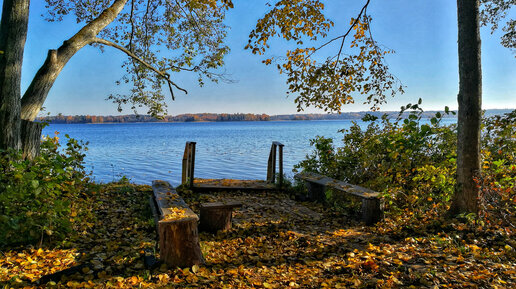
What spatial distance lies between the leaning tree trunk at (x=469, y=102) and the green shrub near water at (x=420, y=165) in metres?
0.22

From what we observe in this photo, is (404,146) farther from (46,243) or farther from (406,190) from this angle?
(46,243)

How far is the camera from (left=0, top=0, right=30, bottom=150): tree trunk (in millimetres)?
5629

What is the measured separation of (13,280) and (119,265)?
1040 mm

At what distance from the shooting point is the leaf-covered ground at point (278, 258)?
3580 mm

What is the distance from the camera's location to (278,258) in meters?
4.42

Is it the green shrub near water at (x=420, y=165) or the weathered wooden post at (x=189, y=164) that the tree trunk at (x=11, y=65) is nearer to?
the weathered wooden post at (x=189, y=164)

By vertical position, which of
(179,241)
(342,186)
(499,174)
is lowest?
(179,241)

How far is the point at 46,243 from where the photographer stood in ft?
14.5

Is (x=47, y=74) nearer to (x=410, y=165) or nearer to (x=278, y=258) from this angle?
(x=278, y=258)

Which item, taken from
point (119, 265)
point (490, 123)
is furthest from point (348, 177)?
point (119, 265)

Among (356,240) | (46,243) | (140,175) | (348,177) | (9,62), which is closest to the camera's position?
(46,243)

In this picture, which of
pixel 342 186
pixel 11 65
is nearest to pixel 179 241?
pixel 342 186

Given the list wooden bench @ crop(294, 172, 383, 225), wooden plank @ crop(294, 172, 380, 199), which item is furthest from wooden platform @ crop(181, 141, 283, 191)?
wooden bench @ crop(294, 172, 383, 225)

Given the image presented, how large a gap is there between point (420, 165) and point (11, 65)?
26.6 ft
